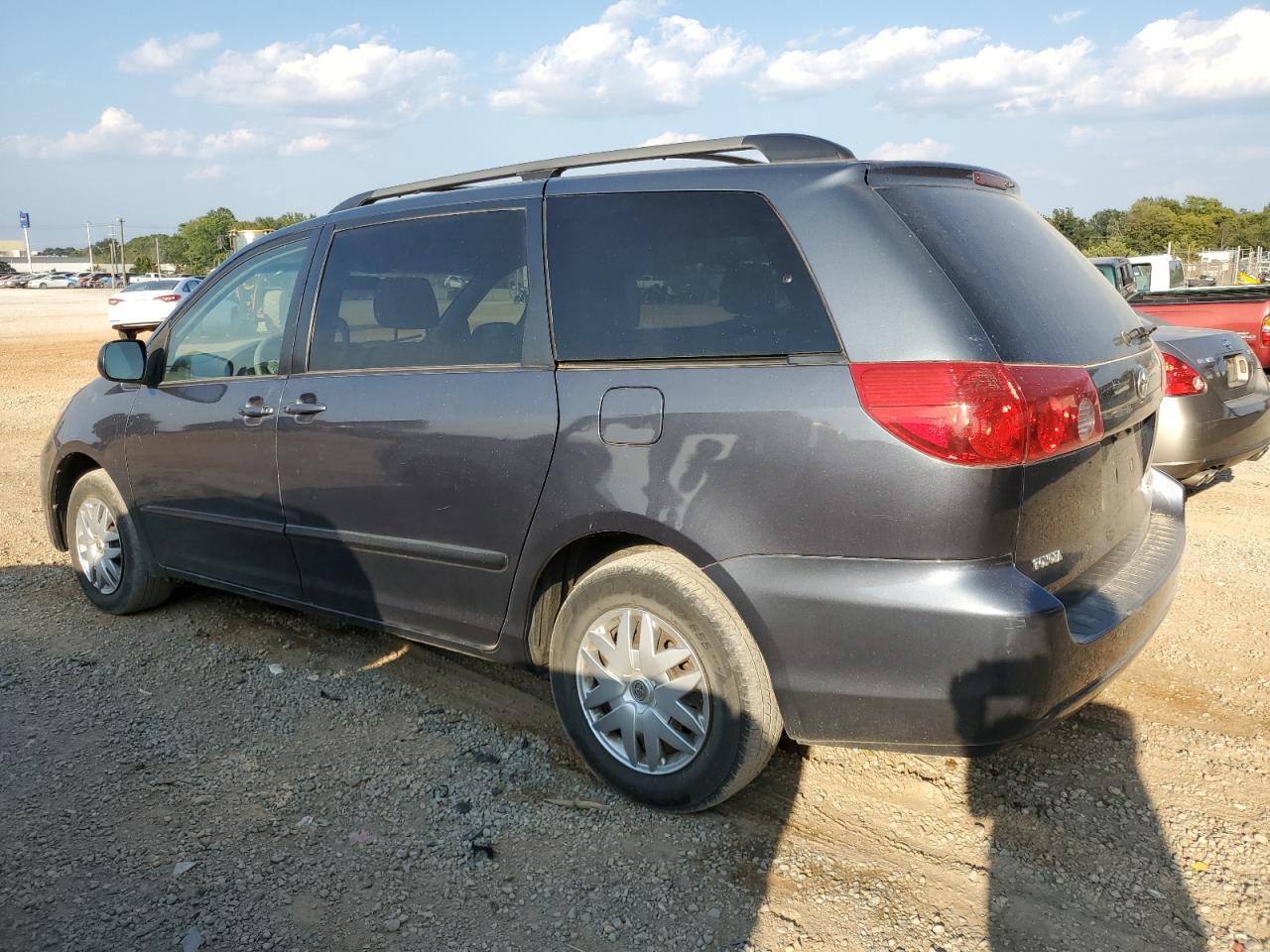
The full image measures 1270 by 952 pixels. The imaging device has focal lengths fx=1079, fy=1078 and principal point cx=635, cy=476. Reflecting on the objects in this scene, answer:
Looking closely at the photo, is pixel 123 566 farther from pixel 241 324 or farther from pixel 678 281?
pixel 678 281

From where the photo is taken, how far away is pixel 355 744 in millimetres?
3777

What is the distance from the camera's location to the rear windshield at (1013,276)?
9.14 ft

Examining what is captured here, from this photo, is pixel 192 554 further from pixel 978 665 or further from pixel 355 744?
pixel 978 665

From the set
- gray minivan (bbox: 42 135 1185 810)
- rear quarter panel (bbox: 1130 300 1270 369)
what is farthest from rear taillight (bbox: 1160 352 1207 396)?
rear quarter panel (bbox: 1130 300 1270 369)

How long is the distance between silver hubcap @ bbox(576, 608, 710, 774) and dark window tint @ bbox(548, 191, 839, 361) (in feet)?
2.68

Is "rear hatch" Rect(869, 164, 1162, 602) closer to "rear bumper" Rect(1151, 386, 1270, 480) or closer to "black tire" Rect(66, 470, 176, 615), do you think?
"rear bumper" Rect(1151, 386, 1270, 480)

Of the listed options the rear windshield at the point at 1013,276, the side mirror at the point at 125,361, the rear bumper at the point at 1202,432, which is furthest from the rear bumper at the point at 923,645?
the rear bumper at the point at 1202,432

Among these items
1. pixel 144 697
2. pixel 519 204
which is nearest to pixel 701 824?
pixel 519 204

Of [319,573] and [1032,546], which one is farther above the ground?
[1032,546]

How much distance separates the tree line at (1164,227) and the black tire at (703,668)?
44437 mm

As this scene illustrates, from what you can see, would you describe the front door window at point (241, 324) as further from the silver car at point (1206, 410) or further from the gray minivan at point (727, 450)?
the silver car at point (1206, 410)

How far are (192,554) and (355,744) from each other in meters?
1.45

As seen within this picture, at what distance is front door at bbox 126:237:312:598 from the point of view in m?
4.24

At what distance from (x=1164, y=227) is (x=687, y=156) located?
5477 cm
